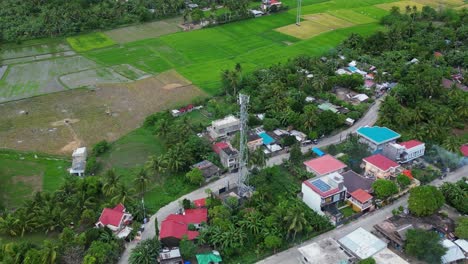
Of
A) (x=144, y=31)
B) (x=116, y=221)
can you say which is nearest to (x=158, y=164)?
(x=116, y=221)

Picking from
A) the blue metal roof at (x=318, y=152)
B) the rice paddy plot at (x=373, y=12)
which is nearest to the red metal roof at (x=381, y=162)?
the blue metal roof at (x=318, y=152)

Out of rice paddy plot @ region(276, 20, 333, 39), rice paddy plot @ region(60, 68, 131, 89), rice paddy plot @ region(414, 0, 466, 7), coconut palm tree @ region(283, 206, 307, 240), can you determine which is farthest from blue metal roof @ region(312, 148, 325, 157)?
rice paddy plot @ region(414, 0, 466, 7)

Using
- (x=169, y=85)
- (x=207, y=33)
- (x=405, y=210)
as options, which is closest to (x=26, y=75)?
(x=169, y=85)

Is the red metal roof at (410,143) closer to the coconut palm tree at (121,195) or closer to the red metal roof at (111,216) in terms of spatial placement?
the coconut palm tree at (121,195)

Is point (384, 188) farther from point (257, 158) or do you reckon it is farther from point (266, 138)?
point (266, 138)

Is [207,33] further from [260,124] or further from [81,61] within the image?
[260,124]
